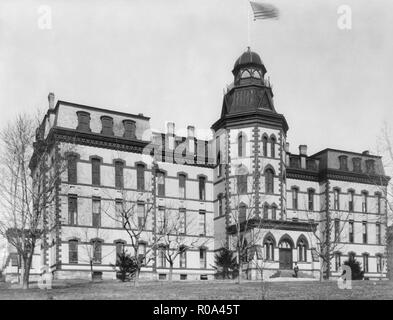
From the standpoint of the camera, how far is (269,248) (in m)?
40.8

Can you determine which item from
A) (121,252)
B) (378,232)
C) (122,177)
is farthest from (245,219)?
(378,232)

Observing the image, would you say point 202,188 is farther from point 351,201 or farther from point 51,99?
point 351,201

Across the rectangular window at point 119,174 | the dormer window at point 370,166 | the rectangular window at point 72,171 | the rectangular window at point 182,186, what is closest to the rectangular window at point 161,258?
the rectangular window at point 182,186

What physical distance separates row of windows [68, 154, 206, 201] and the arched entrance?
25.3 feet

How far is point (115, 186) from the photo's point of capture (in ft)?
133

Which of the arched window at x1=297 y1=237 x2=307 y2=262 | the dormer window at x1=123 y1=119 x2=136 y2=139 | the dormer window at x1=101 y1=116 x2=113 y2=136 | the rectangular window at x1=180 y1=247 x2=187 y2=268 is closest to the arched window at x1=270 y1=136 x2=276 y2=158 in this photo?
the arched window at x1=297 y1=237 x2=307 y2=262

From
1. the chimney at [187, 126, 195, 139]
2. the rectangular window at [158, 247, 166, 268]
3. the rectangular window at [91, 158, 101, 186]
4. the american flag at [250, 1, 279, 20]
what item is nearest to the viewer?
the american flag at [250, 1, 279, 20]

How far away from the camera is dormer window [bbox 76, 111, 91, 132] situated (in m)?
39.8

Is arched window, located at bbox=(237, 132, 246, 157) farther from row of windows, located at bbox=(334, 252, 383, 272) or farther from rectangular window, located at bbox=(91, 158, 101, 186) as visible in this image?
row of windows, located at bbox=(334, 252, 383, 272)

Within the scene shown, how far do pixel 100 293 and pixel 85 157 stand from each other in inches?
690

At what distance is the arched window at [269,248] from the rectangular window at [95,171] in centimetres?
1311

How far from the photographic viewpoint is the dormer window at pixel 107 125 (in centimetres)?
4072

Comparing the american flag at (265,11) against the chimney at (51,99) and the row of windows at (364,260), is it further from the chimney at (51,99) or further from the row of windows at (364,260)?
the row of windows at (364,260)
